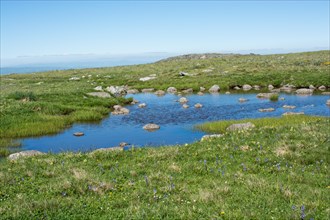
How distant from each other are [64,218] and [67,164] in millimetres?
6197

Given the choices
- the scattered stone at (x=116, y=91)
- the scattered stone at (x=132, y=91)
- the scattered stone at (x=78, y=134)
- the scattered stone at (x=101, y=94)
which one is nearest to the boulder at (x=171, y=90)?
the scattered stone at (x=132, y=91)

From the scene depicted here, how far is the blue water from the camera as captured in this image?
27016 mm

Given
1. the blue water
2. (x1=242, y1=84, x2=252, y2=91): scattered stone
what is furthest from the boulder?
(x1=242, y1=84, x2=252, y2=91): scattered stone

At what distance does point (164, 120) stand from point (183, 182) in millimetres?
23601

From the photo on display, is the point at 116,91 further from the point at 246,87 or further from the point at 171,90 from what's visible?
the point at 246,87

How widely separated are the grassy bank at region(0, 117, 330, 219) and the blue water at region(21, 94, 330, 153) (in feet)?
26.6

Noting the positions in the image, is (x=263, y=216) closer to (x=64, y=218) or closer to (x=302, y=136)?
(x=64, y=218)

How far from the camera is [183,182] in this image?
1208 cm

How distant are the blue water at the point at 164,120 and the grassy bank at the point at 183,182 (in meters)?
8.09

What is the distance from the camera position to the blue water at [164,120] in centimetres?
2702

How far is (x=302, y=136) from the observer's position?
17859 mm

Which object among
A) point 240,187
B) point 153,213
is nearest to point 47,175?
point 153,213

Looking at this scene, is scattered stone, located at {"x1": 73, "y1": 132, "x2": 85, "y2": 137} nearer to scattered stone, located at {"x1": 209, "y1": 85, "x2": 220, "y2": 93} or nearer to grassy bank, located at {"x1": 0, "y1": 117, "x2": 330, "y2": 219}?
grassy bank, located at {"x1": 0, "y1": 117, "x2": 330, "y2": 219}

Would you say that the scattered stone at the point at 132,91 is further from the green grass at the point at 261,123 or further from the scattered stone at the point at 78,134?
the green grass at the point at 261,123
